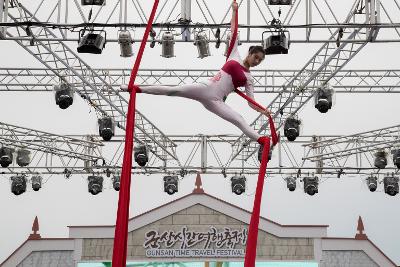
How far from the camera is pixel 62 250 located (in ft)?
68.3

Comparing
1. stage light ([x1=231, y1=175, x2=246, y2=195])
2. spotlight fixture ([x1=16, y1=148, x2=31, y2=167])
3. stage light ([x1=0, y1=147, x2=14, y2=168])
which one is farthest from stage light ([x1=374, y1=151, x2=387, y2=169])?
stage light ([x1=0, y1=147, x2=14, y2=168])

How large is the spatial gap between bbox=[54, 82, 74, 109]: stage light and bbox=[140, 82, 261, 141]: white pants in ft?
26.5

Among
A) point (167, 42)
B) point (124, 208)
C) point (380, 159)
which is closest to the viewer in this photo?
point (124, 208)

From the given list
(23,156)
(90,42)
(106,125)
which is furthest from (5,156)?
(90,42)

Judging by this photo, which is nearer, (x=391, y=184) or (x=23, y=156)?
(x=23, y=156)

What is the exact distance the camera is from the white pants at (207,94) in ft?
14.4

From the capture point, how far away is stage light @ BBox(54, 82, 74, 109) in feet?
39.9

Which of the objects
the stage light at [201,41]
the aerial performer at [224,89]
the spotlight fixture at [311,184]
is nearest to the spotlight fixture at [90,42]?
the stage light at [201,41]

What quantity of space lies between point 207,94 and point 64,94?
826cm

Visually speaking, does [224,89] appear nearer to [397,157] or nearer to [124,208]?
[124,208]

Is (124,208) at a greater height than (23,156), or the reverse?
(23,156)

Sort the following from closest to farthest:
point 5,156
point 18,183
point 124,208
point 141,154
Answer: point 124,208 → point 141,154 → point 5,156 → point 18,183

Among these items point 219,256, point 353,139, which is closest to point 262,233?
point 219,256

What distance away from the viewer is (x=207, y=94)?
4.39 m
